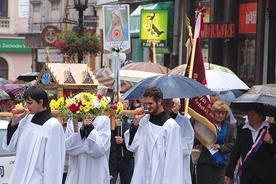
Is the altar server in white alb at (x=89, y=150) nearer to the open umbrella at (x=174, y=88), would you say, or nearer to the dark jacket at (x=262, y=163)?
the open umbrella at (x=174, y=88)

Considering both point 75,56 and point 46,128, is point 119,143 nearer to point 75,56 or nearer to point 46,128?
point 46,128

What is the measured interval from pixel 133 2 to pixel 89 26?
5.04 metres

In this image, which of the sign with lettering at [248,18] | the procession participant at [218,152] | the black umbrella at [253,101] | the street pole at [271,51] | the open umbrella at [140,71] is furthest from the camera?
the sign with lettering at [248,18]

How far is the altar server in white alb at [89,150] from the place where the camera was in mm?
11961

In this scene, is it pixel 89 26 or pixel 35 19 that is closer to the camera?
pixel 89 26

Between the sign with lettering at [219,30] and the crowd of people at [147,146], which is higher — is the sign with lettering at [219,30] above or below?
above

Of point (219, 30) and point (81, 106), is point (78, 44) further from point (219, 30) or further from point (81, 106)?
point (81, 106)

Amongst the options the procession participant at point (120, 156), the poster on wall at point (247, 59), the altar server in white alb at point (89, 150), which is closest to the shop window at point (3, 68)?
the poster on wall at point (247, 59)

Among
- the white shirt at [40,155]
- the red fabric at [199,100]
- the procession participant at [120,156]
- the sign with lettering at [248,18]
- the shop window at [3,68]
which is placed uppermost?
the sign with lettering at [248,18]

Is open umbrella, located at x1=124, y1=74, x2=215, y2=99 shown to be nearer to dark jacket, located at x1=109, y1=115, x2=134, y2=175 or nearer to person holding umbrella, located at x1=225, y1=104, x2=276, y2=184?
person holding umbrella, located at x1=225, y1=104, x2=276, y2=184

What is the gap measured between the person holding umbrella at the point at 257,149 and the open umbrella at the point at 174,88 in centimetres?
73

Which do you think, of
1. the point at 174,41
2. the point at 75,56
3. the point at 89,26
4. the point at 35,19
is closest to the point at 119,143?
the point at 75,56

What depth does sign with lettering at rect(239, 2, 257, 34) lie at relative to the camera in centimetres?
2452

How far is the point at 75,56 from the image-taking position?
26.2 m
